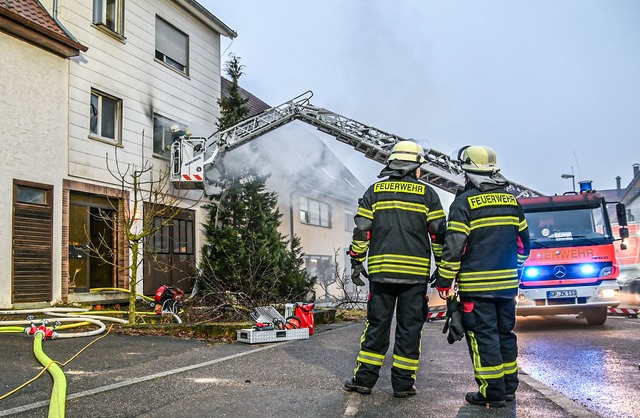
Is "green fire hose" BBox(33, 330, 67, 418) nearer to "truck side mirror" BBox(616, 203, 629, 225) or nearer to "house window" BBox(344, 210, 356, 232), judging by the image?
"truck side mirror" BBox(616, 203, 629, 225)

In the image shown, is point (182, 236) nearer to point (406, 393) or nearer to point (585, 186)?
point (585, 186)

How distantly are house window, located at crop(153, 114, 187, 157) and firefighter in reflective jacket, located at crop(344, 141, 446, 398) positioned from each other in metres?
10.6

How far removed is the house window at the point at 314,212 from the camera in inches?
998

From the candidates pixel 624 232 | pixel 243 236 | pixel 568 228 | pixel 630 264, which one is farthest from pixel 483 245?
pixel 630 264

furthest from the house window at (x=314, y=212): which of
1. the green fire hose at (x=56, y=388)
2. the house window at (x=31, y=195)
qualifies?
the green fire hose at (x=56, y=388)

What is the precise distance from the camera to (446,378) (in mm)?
5180

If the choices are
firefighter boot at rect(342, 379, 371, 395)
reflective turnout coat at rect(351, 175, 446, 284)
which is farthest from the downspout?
firefighter boot at rect(342, 379, 371, 395)

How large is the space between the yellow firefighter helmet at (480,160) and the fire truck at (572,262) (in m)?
5.60

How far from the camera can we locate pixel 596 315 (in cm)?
1028

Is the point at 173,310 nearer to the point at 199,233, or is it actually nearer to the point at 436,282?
the point at 199,233

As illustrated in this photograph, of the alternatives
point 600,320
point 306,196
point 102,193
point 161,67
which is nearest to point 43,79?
point 102,193

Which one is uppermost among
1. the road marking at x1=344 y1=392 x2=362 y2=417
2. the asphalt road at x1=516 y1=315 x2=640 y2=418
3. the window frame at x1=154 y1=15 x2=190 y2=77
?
the window frame at x1=154 y1=15 x2=190 y2=77

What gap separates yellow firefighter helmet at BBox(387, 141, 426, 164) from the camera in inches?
184

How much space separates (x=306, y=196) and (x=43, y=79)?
49.1 feet
